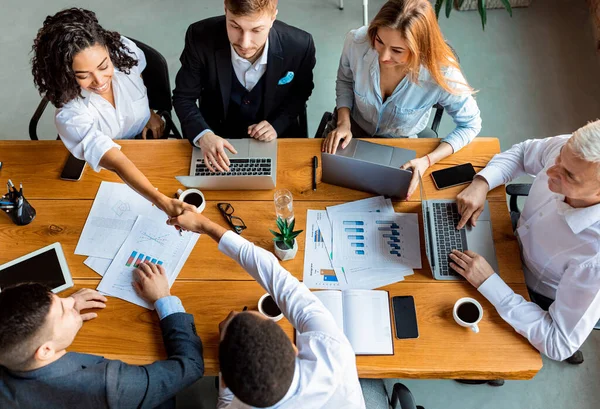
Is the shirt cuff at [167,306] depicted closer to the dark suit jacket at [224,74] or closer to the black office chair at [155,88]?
the dark suit jacket at [224,74]

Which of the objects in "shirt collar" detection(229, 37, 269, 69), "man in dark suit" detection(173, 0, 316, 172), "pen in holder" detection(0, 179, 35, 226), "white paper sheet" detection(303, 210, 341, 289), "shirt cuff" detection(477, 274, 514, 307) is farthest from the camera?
"shirt collar" detection(229, 37, 269, 69)

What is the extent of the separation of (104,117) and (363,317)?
1.31 metres

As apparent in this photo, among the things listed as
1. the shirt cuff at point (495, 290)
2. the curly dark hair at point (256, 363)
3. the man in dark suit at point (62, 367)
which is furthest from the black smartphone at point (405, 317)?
the man in dark suit at point (62, 367)

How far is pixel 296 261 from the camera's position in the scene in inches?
69.0

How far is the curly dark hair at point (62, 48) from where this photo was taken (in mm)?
1772

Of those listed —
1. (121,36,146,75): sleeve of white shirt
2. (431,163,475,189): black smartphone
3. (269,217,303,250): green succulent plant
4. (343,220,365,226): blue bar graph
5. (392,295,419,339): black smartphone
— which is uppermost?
(121,36,146,75): sleeve of white shirt

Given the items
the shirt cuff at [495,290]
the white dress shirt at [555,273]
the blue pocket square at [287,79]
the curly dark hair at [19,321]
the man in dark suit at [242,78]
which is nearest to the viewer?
the curly dark hair at [19,321]

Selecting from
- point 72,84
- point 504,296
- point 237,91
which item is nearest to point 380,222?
point 504,296

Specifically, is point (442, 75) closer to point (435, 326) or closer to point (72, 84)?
point (435, 326)

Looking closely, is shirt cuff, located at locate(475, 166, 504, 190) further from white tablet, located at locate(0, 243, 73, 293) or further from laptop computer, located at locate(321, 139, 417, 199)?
white tablet, located at locate(0, 243, 73, 293)

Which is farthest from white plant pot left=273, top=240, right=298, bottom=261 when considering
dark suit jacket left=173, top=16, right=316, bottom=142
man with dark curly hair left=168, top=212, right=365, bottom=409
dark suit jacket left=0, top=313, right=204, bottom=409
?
dark suit jacket left=173, top=16, right=316, bottom=142

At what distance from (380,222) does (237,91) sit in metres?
0.91

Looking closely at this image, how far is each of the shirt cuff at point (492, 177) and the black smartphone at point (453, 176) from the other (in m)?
0.06

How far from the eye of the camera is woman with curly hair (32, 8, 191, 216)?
179cm
